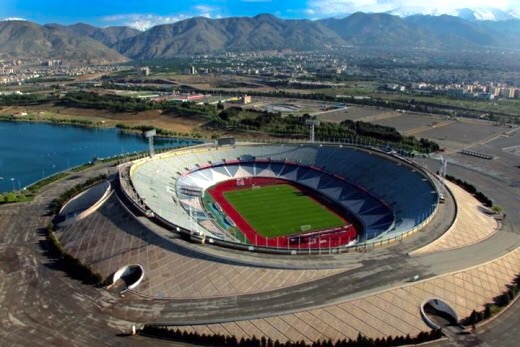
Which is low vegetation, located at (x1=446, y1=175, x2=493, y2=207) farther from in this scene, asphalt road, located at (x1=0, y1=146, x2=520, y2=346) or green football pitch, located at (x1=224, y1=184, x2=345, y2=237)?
green football pitch, located at (x1=224, y1=184, x2=345, y2=237)

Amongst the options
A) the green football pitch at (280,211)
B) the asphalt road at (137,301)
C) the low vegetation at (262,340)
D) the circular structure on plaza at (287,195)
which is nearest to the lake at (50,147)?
the circular structure on plaza at (287,195)


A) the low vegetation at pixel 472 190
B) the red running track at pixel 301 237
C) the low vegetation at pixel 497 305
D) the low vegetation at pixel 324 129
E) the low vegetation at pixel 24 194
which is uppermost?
the low vegetation at pixel 324 129

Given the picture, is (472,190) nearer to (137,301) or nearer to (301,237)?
(301,237)

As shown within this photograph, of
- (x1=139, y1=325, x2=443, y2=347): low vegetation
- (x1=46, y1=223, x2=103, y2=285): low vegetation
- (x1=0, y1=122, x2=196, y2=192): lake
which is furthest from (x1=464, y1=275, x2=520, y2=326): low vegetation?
(x1=0, y1=122, x2=196, y2=192): lake

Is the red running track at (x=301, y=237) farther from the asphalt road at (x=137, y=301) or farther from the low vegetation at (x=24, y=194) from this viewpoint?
the low vegetation at (x=24, y=194)

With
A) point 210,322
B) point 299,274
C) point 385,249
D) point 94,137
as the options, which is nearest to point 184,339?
point 210,322

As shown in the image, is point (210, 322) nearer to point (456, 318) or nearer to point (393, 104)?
point (456, 318)
